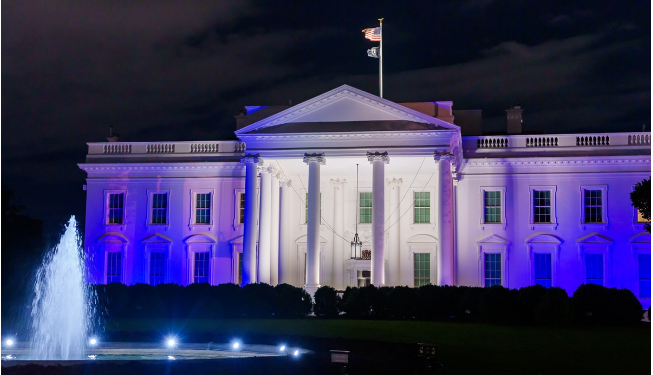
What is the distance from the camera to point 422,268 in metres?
43.7

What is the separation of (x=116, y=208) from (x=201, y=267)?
5.70 m

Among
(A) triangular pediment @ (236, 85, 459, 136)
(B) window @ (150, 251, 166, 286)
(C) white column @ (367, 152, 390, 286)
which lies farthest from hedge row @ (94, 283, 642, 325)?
(A) triangular pediment @ (236, 85, 459, 136)

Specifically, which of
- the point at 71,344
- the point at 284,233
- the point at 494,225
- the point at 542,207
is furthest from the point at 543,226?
the point at 71,344

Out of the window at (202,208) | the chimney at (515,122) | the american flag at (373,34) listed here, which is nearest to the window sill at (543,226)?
the chimney at (515,122)

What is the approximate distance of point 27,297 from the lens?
41188 millimetres

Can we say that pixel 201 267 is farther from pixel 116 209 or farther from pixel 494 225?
pixel 494 225

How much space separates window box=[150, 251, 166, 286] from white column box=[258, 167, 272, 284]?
8.68 metres

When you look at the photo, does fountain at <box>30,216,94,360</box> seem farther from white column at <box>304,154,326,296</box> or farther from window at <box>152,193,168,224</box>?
window at <box>152,193,168,224</box>

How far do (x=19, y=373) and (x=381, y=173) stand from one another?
25.9 m

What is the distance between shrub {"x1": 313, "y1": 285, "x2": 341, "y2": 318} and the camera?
35344 millimetres

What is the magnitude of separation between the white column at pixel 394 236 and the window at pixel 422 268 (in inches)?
34.7

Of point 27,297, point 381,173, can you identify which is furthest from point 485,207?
point 27,297

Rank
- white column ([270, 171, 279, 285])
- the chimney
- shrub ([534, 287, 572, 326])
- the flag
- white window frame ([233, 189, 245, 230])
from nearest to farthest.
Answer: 1. shrub ([534, 287, 572, 326])
2. white column ([270, 171, 279, 285])
3. the flag
4. white window frame ([233, 189, 245, 230])
5. the chimney

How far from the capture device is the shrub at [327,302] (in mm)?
35344
